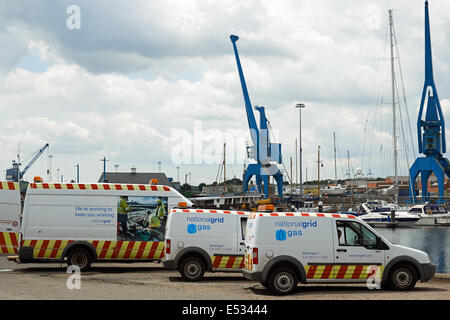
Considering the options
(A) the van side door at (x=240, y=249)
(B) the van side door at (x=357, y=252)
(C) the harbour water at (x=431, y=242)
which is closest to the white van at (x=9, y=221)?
(A) the van side door at (x=240, y=249)

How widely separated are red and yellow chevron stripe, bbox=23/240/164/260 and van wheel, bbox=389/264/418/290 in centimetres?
724

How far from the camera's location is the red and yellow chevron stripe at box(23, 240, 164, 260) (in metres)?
17.2

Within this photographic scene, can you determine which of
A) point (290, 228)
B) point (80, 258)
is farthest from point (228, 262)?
point (80, 258)

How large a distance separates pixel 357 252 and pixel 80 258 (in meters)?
8.28

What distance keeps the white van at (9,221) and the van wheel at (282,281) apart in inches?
356

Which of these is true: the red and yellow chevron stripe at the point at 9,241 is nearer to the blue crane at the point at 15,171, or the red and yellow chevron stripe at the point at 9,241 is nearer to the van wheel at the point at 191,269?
the van wheel at the point at 191,269

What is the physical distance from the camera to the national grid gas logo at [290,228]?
43.8ft

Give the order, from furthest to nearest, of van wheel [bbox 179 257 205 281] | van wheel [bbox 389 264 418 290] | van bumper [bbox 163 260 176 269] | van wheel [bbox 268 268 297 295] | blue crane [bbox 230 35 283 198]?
1. blue crane [bbox 230 35 283 198]
2. van wheel [bbox 179 257 205 281]
3. van bumper [bbox 163 260 176 269]
4. van wheel [bbox 389 264 418 290]
5. van wheel [bbox 268 268 297 295]

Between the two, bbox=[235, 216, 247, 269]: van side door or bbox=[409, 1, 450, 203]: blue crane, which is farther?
bbox=[409, 1, 450, 203]: blue crane

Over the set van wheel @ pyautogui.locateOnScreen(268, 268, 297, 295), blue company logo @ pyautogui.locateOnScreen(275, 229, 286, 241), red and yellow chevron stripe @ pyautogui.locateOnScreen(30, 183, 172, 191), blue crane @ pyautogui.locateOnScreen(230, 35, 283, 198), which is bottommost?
van wheel @ pyautogui.locateOnScreen(268, 268, 297, 295)

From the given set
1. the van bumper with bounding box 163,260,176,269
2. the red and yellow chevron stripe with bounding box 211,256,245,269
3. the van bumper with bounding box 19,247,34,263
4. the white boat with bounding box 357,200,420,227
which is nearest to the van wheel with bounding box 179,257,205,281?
the van bumper with bounding box 163,260,176,269

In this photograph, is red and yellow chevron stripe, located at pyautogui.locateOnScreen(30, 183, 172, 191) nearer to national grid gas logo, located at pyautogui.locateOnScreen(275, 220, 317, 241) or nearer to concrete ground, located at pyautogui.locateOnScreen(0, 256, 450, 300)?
concrete ground, located at pyautogui.locateOnScreen(0, 256, 450, 300)

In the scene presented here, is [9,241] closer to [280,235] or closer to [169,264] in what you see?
[169,264]

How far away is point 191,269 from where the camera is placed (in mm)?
15844
